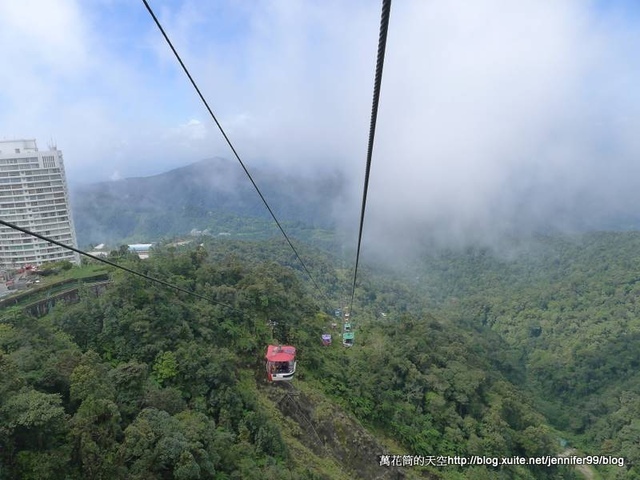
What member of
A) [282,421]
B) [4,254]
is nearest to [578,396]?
[282,421]

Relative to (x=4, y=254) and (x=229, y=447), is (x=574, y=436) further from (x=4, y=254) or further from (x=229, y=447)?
(x=4, y=254)

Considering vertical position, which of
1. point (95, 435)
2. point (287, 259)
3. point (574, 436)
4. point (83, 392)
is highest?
point (83, 392)

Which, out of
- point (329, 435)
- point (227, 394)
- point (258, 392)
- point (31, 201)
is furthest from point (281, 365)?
point (31, 201)

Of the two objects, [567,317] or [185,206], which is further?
[185,206]

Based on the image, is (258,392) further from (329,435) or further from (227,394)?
(227,394)

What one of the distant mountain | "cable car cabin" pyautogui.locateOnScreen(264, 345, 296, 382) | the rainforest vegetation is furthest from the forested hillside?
the distant mountain

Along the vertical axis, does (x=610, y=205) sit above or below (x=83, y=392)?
below

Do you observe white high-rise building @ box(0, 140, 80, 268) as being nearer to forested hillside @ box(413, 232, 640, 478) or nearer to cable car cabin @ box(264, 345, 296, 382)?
cable car cabin @ box(264, 345, 296, 382)
